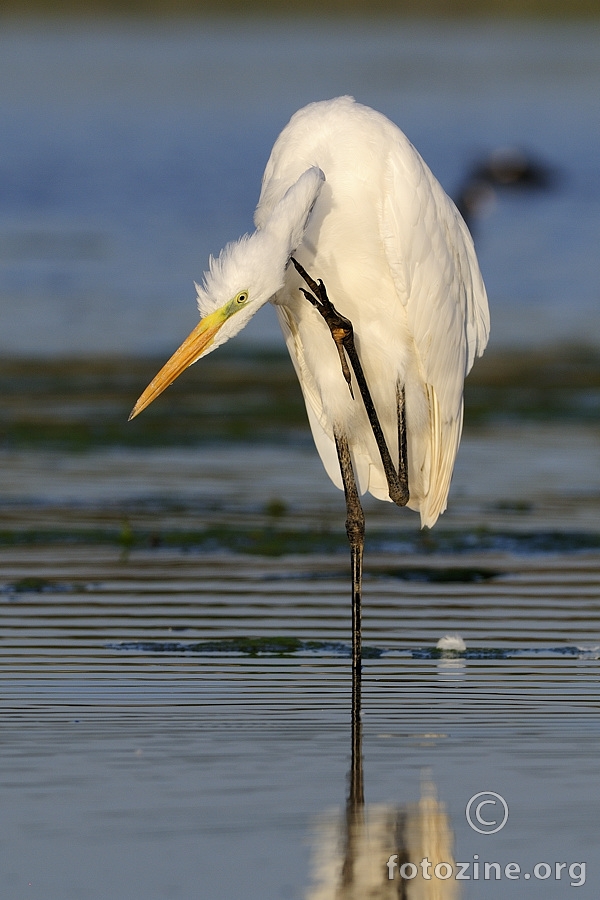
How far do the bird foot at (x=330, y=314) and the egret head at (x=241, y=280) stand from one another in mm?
346

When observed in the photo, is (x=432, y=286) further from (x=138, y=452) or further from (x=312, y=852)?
(x=138, y=452)

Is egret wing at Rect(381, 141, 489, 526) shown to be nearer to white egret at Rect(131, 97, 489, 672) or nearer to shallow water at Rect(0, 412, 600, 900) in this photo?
white egret at Rect(131, 97, 489, 672)

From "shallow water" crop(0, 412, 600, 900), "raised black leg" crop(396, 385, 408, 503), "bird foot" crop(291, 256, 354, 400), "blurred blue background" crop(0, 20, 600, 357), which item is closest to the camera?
"shallow water" crop(0, 412, 600, 900)

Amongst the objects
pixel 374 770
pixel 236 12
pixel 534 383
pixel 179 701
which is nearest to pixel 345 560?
pixel 179 701

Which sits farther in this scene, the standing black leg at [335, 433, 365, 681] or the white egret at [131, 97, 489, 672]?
the standing black leg at [335, 433, 365, 681]

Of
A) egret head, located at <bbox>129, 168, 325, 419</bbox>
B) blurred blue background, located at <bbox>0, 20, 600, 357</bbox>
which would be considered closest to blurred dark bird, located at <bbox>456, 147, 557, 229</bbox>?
blurred blue background, located at <bbox>0, 20, 600, 357</bbox>

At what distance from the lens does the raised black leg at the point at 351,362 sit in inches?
290

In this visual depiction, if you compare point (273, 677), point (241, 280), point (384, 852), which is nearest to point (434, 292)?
point (241, 280)

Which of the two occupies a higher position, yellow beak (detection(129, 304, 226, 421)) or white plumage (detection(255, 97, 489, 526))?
white plumage (detection(255, 97, 489, 526))

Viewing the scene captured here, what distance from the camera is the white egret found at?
7586mm

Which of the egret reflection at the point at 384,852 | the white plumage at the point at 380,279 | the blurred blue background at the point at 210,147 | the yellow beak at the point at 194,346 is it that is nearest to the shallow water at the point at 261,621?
the egret reflection at the point at 384,852

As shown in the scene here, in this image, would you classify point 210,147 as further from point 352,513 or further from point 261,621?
point 261,621

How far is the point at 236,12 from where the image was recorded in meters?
68.4

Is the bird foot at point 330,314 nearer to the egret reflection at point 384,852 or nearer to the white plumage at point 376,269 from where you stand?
the white plumage at point 376,269
